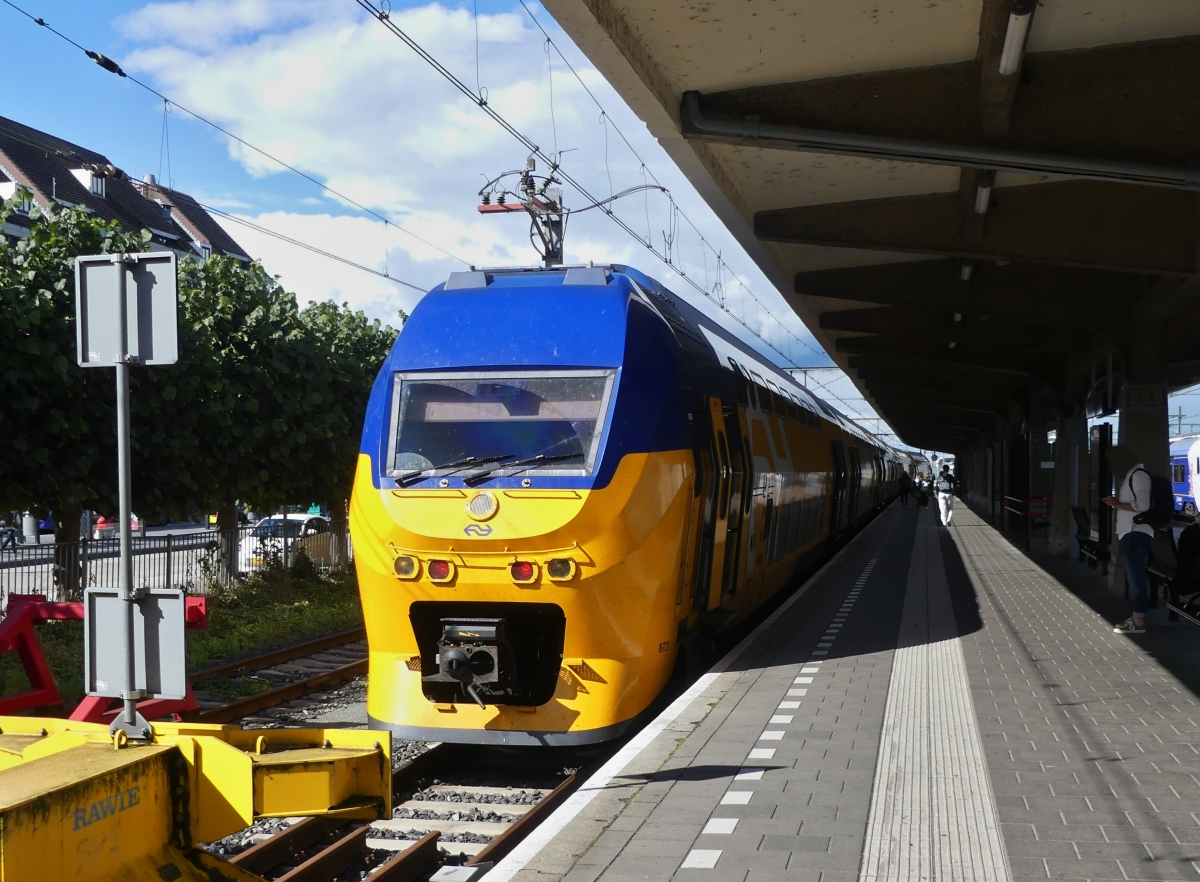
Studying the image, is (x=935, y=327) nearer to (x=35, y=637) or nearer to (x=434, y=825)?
(x=434, y=825)

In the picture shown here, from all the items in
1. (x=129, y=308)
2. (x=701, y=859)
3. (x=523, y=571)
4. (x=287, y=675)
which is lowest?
(x=287, y=675)

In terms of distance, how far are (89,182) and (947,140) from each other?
45464 millimetres

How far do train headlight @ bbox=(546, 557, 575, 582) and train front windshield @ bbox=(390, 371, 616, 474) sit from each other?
644 mm

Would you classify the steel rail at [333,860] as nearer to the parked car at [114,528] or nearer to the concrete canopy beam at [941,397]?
the parked car at [114,528]

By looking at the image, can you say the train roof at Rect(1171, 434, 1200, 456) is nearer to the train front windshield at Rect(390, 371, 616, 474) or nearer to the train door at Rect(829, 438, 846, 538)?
the train door at Rect(829, 438, 846, 538)

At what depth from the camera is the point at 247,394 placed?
1630cm

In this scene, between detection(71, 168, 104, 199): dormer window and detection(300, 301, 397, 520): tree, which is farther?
detection(71, 168, 104, 199): dormer window

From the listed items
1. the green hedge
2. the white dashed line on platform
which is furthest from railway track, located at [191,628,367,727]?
the white dashed line on platform

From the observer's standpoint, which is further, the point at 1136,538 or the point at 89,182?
the point at 89,182

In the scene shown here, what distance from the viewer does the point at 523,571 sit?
773cm

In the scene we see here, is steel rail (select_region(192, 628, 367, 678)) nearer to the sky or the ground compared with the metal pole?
nearer to the ground

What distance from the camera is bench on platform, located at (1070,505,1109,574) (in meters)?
17.4

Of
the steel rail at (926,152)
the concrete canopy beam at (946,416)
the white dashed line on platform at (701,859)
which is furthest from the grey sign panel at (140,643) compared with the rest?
the concrete canopy beam at (946,416)

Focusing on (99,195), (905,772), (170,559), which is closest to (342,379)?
(170,559)
